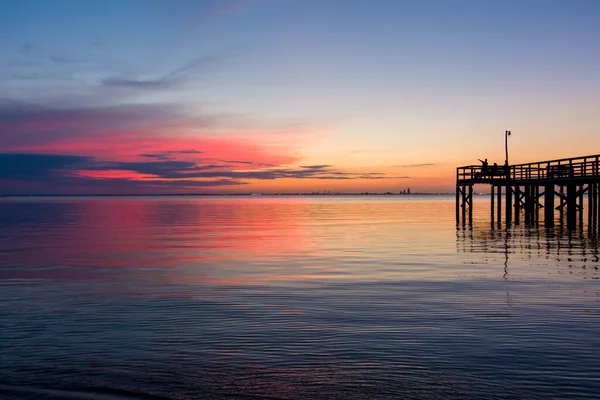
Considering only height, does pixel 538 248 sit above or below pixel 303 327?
below

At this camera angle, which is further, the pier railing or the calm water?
the pier railing

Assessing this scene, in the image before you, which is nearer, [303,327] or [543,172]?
[303,327]

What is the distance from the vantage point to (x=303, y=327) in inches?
470

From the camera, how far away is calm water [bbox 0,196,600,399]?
27.9 ft

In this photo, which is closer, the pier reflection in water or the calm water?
the calm water

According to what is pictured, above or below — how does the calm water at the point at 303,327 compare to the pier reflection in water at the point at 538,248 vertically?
above

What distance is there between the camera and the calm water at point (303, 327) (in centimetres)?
852

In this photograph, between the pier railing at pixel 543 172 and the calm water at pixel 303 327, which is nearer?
the calm water at pixel 303 327

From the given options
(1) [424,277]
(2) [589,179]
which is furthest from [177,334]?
(2) [589,179]

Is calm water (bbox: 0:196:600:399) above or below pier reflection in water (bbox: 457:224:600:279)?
above

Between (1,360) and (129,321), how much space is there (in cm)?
331

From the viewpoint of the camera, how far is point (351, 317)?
12898mm

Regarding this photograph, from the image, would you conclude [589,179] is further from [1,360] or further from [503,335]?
[1,360]

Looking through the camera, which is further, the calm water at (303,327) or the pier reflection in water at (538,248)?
the pier reflection in water at (538,248)
